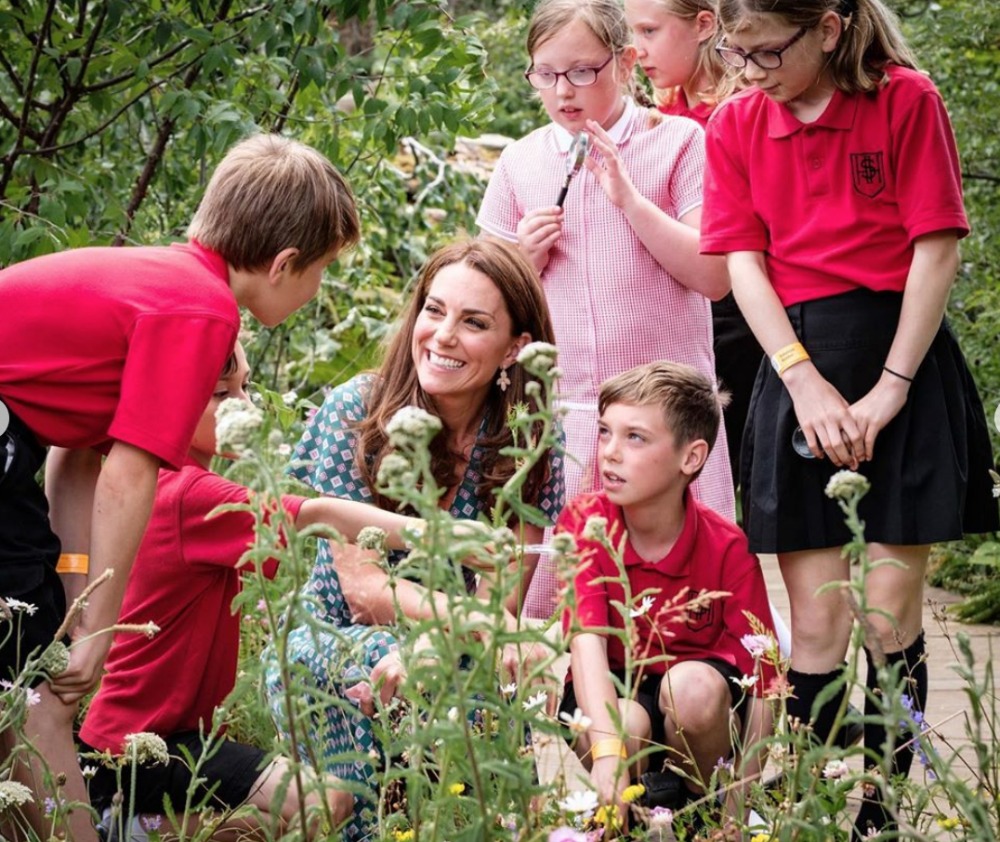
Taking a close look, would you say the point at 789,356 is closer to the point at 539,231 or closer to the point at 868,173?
the point at 868,173

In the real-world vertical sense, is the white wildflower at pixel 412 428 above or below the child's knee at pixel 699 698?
above

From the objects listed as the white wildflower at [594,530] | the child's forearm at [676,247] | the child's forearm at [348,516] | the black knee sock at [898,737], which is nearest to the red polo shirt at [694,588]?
the black knee sock at [898,737]

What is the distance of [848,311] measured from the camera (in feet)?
9.84

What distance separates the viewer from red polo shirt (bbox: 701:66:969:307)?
9.64ft

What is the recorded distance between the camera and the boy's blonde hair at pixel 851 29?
9.46ft

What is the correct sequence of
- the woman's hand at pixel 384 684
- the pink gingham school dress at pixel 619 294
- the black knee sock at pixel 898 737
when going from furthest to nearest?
the pink gingham school dress at pixel 619 294 < the black knee sock at pixel 898 737 < the woman's hand at pixel 384 684

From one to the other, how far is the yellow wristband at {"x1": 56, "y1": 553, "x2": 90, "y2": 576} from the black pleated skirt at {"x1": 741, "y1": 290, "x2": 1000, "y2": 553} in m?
1.28

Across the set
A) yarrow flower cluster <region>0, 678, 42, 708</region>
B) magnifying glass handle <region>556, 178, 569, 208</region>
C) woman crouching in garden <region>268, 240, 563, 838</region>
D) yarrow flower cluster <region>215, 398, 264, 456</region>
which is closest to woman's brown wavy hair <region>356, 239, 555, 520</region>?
woman crouching in garden <region>268, 240, 563, 838</region>

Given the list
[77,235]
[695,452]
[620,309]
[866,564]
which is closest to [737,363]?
[620,309]

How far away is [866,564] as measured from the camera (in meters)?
1.52

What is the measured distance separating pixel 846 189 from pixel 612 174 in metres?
0.64

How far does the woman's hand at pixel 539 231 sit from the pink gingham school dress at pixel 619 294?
12cm

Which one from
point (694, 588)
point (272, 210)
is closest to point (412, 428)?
point (272, 210)

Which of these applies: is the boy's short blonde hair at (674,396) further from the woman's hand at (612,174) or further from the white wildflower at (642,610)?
the white wildflower at (642,610)
